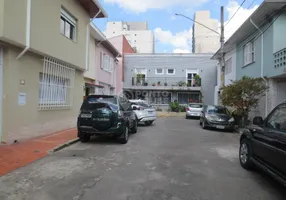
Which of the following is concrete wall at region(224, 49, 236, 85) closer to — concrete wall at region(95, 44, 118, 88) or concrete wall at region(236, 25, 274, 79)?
concrete wall at region(236, 25, 274, 79)

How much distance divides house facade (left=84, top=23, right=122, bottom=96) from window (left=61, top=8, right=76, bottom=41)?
10.1 feet

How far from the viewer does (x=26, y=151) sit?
7625mm

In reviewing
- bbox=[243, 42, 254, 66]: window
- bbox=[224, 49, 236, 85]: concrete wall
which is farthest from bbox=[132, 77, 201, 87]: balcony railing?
Result: bbox=[243, 42, 254, 66]: window

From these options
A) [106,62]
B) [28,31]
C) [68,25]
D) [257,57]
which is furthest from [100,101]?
[106,62]

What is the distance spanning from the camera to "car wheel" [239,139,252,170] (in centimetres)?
625

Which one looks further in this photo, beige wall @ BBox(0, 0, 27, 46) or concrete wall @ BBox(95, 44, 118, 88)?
concrete wall @ BBox(95, 44, 118, 88)

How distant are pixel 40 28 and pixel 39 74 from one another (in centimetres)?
178

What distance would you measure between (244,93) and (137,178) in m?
10.5

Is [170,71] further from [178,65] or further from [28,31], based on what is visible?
[28,31]

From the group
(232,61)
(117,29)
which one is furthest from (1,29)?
(117,29)

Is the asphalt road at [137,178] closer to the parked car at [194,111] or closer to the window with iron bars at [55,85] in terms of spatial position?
the window with iron bars at [55,85]

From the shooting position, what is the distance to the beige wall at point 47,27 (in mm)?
7828

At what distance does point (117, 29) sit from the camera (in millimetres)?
59906

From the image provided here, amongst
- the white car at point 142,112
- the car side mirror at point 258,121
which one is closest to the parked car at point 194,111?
the white car at point 142,112
